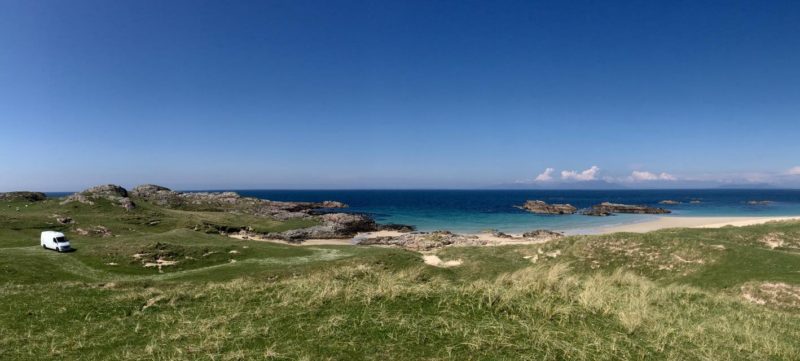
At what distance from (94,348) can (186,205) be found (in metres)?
107

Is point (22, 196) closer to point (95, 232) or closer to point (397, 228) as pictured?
point (95, 232)

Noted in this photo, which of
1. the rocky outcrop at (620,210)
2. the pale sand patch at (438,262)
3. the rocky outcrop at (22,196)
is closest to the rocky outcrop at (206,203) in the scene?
the rocky outcrop at (22,196)

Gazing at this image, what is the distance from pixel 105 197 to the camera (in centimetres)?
7162

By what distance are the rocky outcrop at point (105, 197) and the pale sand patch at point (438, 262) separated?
57.3 m

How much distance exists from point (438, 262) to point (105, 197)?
2647 inches

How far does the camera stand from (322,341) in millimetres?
9227

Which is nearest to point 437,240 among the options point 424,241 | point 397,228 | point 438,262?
point 424,241

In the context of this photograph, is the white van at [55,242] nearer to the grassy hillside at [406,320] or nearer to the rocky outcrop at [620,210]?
the grassy hillside at [406,320]

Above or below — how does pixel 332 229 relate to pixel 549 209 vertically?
below

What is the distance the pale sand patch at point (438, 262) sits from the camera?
36653mm

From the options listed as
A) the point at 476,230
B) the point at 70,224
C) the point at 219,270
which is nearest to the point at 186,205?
the point at 70,224

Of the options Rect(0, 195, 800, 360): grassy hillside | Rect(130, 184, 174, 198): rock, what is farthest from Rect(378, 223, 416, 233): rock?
Rect(130, 184, 174, 198): rock

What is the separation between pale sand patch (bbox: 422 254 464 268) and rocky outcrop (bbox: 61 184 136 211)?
57293 millimetres

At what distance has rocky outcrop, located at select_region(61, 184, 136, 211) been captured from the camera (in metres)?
66.6
